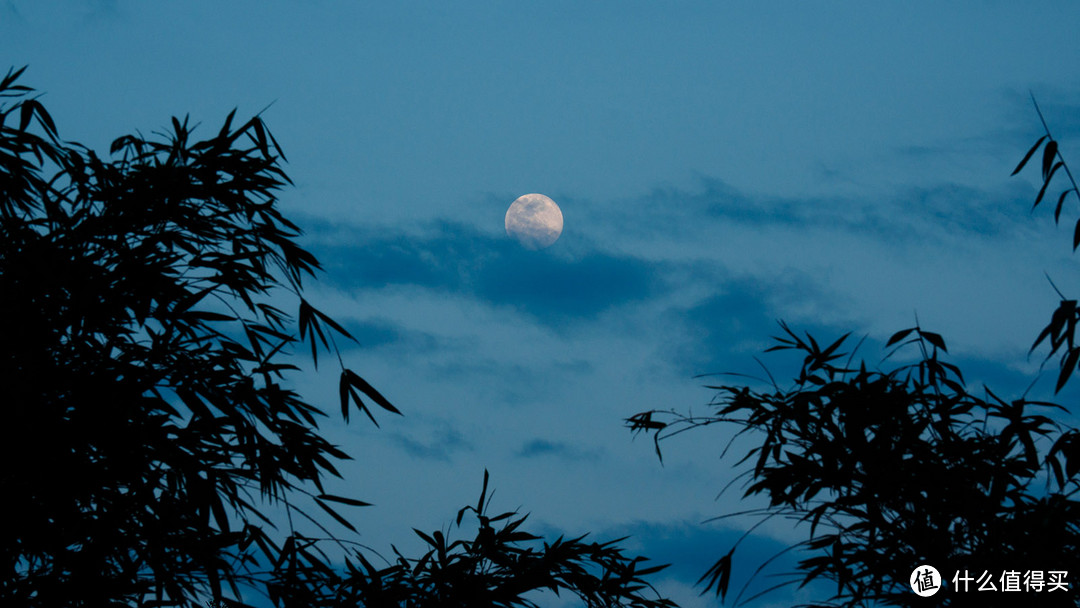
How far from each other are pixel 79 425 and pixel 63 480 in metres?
0.21

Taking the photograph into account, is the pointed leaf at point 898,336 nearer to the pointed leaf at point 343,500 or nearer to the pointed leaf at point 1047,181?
the pointed leaf at point 1047,181

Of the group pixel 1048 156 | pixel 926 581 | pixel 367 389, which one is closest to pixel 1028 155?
pixel 1048 156

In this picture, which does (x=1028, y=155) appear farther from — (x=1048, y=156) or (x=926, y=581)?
(x=926, y=581)

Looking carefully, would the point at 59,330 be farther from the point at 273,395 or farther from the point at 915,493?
the point at 915,493

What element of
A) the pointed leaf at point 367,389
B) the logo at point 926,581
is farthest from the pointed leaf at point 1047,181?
the pointed leaf at point 367,389

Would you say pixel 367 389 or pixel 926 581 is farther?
pixel 367 389

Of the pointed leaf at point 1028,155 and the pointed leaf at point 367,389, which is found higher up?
the pointed leaf at point 1028,155

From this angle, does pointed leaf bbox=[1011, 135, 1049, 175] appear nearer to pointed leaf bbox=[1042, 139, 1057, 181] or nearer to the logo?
pointed leaf bbox=[1042, 139, 1057, 181]

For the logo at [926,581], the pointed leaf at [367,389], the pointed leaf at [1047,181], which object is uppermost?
the pointed leaf at [1047,181]

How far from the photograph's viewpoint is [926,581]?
3186mm

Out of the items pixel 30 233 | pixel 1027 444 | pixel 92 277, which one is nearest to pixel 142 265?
pixel 92 277

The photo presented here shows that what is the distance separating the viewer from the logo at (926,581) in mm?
3172

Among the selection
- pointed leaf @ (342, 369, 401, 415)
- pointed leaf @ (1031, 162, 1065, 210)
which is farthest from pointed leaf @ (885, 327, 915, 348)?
pointed leaf @ (342, 369, 401, 415)

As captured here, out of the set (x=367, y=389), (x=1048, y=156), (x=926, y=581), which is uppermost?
(x=1048, y=156)
